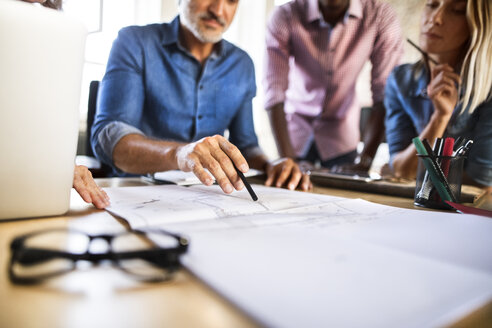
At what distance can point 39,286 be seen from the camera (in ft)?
0.69

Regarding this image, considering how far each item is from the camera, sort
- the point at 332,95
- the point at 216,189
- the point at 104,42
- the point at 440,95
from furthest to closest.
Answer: the point at 104,42 → the point at 332,95 → the point at 440,95 → the point at 216,189

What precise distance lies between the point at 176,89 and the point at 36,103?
919 millimetres

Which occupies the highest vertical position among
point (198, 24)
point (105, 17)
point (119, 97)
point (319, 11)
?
point (319, 11)

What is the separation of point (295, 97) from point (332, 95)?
0.19 meters

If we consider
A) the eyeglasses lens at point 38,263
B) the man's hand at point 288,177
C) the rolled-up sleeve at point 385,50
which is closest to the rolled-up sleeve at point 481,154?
the rolled-up sleeve at point 385,50

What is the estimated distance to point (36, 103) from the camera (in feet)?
1.07

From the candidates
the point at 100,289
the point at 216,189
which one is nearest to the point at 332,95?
the point at 216,189

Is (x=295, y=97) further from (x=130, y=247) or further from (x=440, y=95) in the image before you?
(x=130, y=247)

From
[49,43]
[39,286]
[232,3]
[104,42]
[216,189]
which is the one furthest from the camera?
[104,42]

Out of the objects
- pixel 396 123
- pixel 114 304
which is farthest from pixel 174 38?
pixel 114 304

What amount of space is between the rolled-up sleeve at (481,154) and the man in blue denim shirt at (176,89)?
2.14ft

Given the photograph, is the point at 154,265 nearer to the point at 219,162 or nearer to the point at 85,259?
the point at 85,259

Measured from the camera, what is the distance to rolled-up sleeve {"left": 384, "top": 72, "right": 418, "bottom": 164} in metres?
1.29

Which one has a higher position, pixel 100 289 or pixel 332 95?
pixel 332 95
